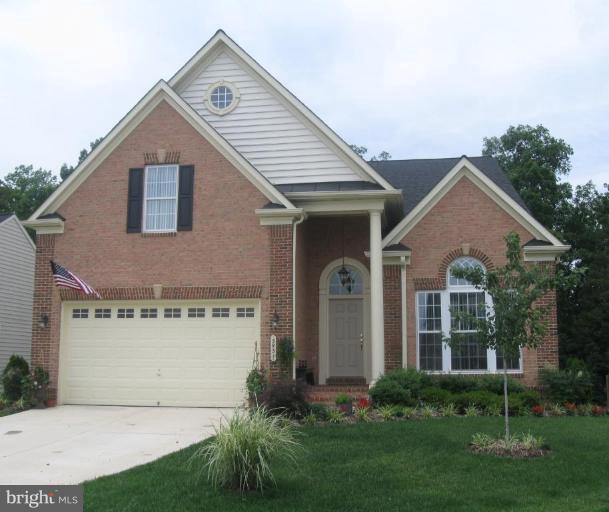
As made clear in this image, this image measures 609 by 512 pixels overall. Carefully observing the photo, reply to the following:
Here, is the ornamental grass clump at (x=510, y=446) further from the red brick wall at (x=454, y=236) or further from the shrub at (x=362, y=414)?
the red brick wall at (x=454, y=236)

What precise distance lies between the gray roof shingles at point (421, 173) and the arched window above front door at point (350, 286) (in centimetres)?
232

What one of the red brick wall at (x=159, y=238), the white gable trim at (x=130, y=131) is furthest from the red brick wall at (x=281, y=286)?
the white gable trim at (x=130, y=131)

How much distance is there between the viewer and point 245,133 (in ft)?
61.1

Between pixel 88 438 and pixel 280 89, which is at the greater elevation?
pixel 280 89

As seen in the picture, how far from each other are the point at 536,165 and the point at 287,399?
71.9 feet

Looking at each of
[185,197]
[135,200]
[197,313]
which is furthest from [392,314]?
[135,200]

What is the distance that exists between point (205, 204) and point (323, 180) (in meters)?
3.11

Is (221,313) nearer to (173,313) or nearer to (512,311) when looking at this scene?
(173,313)

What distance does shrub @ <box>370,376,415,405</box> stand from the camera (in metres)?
14.8

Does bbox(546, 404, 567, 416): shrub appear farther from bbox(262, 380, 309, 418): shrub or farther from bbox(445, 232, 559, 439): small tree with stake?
→ bbox(262, 380, 309, 418): shrub

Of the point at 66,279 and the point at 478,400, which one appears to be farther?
the point at 66,279

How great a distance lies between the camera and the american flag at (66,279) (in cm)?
1577

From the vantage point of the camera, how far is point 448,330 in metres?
17.5

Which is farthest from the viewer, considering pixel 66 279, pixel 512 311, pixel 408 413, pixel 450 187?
pixel 450 187
